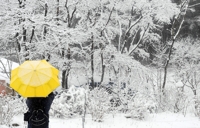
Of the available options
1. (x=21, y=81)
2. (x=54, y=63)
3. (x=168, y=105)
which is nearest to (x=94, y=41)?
(x=54, y=63)

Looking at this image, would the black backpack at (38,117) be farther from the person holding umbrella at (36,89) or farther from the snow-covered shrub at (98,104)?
the snow-covered shrub at (98,104)

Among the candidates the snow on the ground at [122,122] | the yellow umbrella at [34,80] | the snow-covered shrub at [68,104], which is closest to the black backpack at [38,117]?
the yellow umbrella at [34,80]

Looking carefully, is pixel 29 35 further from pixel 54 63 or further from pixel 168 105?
pixel 168 105

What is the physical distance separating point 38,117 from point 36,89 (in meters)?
0.46

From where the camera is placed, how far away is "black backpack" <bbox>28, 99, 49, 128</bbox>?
407cm

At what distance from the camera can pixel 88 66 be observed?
17.2 metres

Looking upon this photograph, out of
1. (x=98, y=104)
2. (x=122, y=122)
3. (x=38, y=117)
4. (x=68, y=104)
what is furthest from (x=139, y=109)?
(x=38, y=117)

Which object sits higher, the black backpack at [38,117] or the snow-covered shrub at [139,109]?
the black backpack at [38,117]

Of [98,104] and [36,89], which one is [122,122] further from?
[36,89]

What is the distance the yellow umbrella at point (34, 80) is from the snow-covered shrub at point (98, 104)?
15.6ft

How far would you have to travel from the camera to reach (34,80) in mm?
4082

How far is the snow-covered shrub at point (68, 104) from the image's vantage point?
360 inches

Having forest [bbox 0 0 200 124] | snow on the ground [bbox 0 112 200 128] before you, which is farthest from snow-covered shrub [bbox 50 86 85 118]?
snow on the ground [bbox 0 112 200 128]

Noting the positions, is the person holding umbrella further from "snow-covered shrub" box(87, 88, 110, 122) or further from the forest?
the forest
